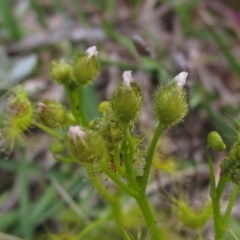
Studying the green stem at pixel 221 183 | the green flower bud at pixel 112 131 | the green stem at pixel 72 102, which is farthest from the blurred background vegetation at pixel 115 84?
the green flower bud at pixel 112 131

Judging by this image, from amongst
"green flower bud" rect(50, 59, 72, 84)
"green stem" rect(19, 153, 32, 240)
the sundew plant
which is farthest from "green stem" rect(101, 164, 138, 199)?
"green stem" rect(19, 153, 32, 240)

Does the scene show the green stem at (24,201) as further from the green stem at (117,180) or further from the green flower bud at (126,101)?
the green flower bud at (126,101)

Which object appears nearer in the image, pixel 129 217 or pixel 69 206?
pixel 129 217

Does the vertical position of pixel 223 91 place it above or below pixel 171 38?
below

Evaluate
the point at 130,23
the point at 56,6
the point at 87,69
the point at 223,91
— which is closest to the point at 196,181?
the point at 223,91

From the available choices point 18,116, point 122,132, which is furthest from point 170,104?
point 18,116

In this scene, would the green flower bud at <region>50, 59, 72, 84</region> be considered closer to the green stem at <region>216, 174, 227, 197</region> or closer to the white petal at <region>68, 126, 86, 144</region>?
the white petal at <region>68, 126, 86, 144</region>

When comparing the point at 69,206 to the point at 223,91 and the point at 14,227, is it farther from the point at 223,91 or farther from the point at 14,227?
the point at 223,91
